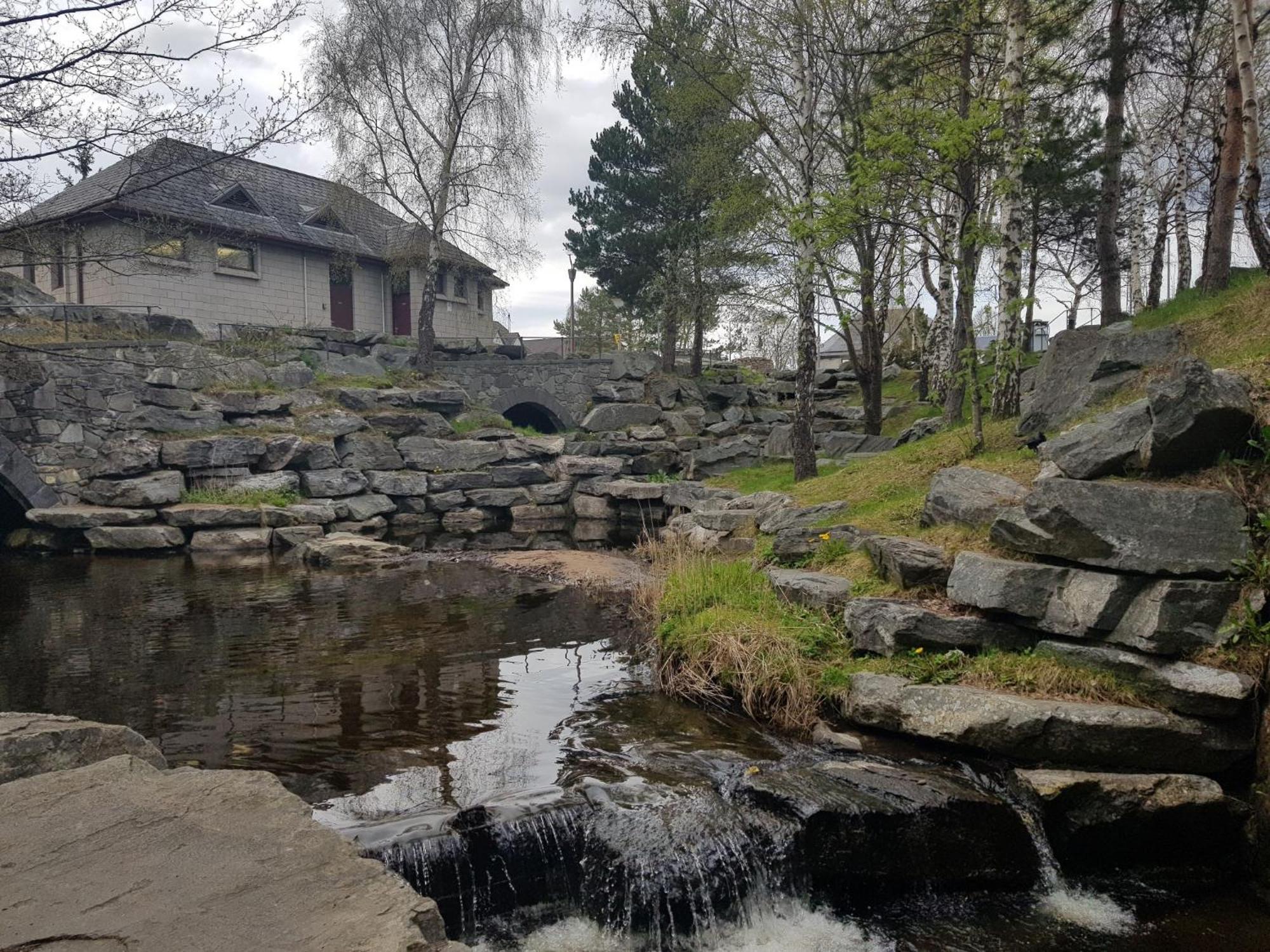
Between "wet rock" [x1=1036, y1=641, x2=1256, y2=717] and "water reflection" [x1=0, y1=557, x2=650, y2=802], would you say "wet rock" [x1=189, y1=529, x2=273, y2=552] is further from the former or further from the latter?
"wet rock" [x1=1036, y1=641, x2=1256, y2=717]

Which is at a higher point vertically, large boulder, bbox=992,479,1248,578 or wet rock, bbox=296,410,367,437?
wet rock, bbox=296,410,367,437

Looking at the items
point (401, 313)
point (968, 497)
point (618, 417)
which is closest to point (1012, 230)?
point (968, 497)

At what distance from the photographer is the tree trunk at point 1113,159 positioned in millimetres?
11875

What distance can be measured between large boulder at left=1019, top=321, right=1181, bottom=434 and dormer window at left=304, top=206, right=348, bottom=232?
25.9 meters

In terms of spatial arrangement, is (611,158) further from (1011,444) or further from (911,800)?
(911,800)

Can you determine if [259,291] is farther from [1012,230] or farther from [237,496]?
[1012,230]

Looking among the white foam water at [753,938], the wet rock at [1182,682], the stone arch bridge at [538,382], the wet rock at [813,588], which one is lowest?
the white foam water at [753,938]

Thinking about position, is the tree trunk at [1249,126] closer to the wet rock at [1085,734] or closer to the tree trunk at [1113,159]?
the tree trunk at [1113,159]

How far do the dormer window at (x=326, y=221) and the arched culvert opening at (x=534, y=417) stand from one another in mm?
9192

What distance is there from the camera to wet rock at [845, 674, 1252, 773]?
532 centimetres

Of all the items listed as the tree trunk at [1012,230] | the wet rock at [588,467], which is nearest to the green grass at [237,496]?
the wet rock at [588,467]

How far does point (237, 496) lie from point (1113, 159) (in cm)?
1668

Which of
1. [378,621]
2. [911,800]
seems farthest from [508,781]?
[378,621]

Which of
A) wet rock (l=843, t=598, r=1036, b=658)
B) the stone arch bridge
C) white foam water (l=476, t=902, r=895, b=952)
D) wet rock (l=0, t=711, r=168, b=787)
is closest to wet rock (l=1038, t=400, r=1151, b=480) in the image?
wet rock (l=843, t=598, r=1036, b=658)
